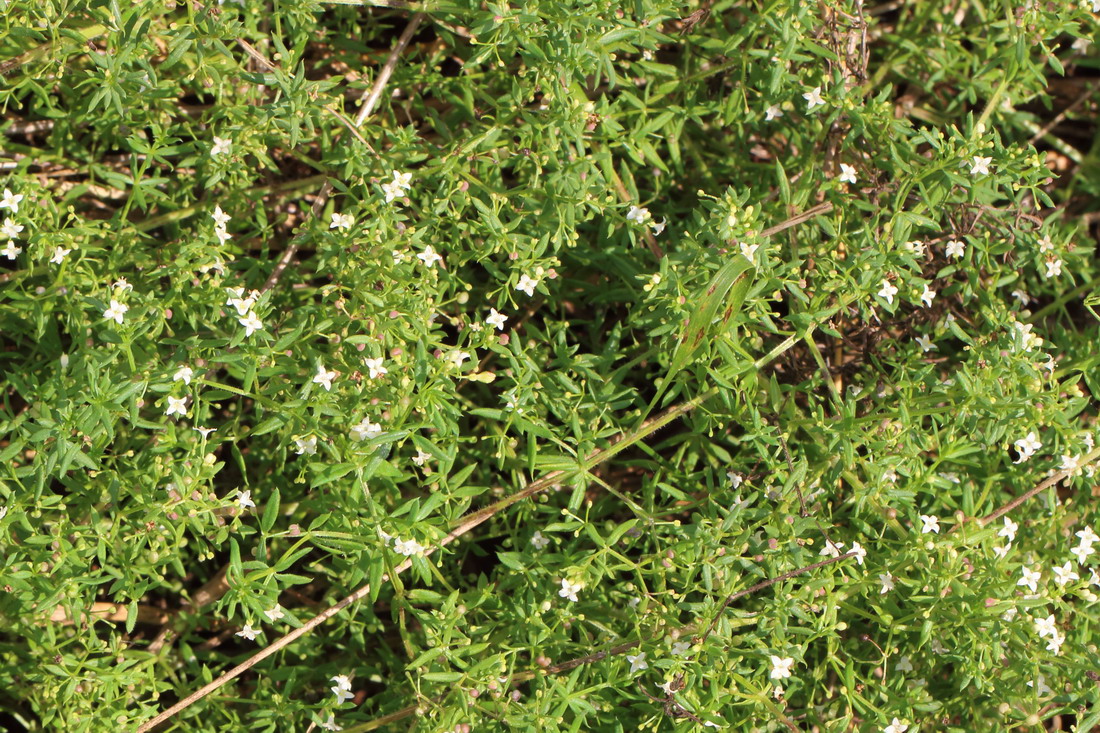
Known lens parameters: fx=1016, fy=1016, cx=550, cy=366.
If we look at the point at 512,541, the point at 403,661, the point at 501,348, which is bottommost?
the point at 403,661

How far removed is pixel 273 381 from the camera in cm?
426

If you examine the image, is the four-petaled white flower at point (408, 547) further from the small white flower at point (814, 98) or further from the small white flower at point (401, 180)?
the small white flower at point (814, 98)

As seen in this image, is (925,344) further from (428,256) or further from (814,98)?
(428,256)

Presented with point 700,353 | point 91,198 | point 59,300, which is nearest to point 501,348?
point 700,353

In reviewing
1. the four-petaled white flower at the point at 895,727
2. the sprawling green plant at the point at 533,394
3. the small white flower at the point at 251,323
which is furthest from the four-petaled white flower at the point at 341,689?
the four-petaled white flower at the point at 895,727

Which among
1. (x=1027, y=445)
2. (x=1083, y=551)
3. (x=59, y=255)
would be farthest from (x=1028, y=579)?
(x=59, y=255)

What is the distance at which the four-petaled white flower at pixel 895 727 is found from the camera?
4262 mm

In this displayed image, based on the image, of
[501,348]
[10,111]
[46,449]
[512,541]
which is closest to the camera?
[46,449]

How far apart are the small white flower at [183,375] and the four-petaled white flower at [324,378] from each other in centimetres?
49

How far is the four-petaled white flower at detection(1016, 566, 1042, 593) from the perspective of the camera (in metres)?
4.21

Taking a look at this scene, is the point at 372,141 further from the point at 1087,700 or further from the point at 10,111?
the point at 1087,700

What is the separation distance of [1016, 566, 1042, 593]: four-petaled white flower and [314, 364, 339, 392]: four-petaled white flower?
2946 millimetres

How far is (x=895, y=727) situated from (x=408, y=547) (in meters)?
2.18

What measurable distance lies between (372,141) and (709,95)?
188 centimetres
